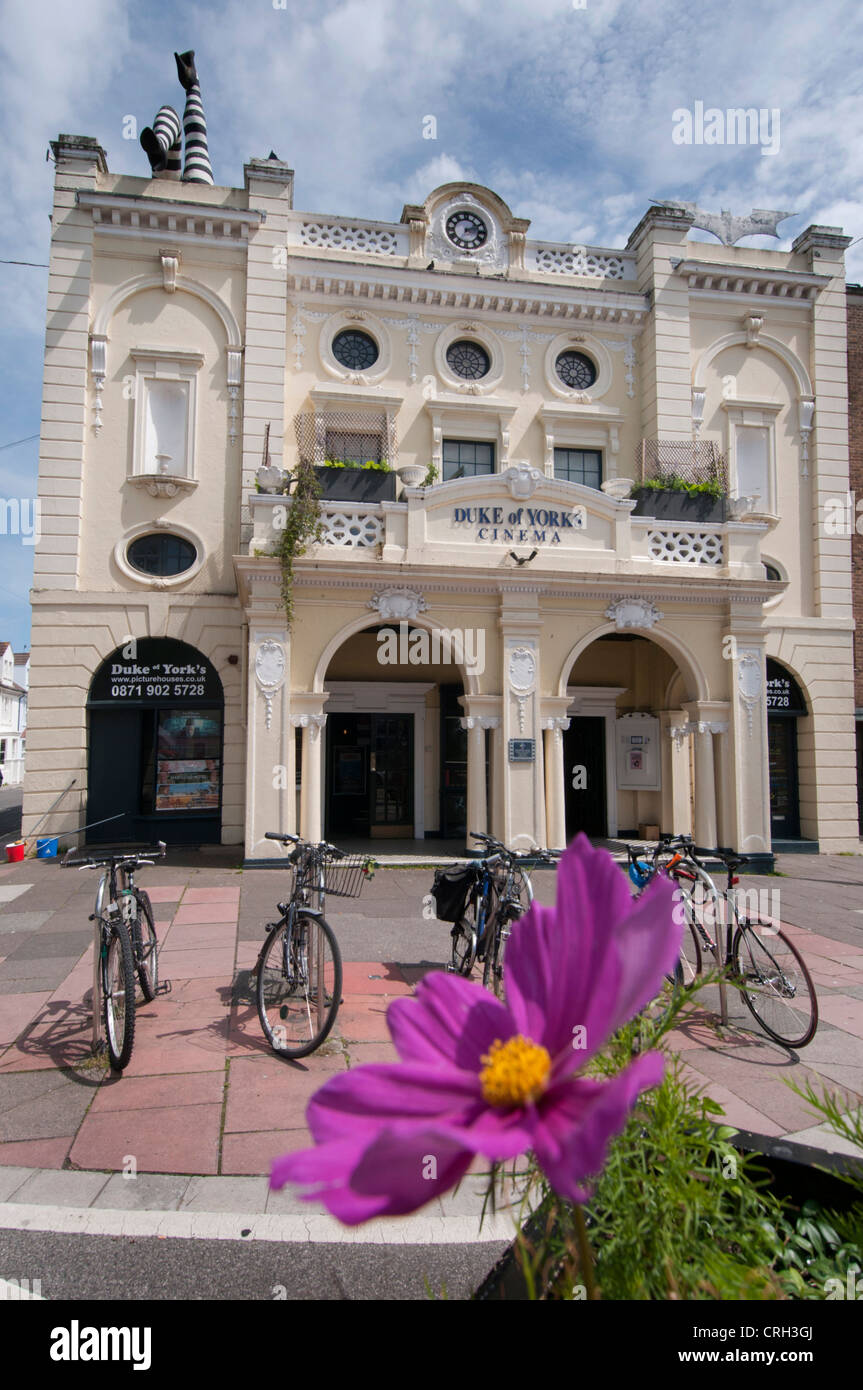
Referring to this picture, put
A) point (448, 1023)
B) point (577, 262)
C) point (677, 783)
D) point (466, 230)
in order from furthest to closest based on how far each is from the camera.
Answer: point (577, 262), point (466, 230), point (677, 783), point (448, 1023)

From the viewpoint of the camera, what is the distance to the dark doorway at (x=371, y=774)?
47.1ft

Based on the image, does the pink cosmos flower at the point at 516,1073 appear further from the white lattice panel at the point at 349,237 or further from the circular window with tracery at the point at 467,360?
the white lattice panel at the point at 349,237

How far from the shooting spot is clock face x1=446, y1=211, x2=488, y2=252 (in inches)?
596

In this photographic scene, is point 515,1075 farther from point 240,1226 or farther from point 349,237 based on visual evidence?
point 349,237

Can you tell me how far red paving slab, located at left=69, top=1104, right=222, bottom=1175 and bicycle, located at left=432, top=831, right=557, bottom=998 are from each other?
2148 millimetres

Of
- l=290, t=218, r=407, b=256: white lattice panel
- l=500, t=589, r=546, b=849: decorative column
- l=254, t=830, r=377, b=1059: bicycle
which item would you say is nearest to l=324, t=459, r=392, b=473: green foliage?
l=500, t=589, r=546, b=849: decorative column

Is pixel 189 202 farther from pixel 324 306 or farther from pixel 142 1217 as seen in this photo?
pixel 142 1217

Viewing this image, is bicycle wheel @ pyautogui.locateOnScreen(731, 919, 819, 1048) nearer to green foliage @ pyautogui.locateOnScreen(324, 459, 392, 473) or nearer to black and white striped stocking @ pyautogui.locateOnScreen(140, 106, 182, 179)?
green foliage @ pyautogui.locateOnScreen(324, 459, 392, 473)

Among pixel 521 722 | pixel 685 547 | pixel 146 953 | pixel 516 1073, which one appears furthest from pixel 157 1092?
pixel 685 547

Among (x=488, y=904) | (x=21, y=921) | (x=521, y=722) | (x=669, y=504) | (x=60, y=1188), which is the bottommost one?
(x=60, y=1188)

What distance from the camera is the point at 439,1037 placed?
3.05ft

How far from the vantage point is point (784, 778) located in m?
15.1

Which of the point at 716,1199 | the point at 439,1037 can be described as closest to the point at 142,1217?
the point at 716,1199

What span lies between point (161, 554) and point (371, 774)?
5467 mm
